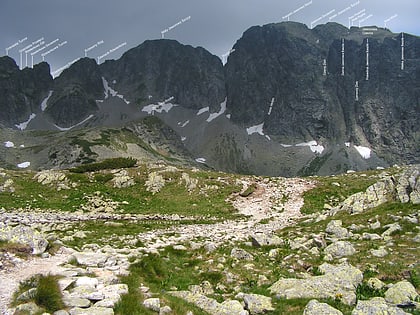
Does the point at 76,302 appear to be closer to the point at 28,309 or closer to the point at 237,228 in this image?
the point at 28,309

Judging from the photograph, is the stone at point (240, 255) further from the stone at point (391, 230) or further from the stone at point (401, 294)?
the stone at point (391, 230)

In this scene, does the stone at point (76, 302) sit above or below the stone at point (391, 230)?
above

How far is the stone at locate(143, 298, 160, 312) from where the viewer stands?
32.9ft

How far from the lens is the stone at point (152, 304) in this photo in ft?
32.9

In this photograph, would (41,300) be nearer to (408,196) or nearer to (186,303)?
(186,303)

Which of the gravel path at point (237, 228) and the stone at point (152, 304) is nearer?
the stone at point (152, 304)

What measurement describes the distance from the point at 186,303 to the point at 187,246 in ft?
33.2

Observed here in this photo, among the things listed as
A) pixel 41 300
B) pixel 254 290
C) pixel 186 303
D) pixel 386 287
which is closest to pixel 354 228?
pixel 386 287

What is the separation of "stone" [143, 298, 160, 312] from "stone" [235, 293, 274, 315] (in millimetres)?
2869

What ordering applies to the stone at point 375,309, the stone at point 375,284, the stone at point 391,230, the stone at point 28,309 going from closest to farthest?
the stone at point 28,309 < the stone at point 375,309 < the stone at point 375,284 < the stone at point 391,230

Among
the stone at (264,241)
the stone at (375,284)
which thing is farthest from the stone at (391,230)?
the stone at (375,284)

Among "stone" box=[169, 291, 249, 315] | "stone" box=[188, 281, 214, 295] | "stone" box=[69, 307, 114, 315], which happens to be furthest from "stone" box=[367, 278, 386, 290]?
"stone" box=[69, 307, 114, 315]

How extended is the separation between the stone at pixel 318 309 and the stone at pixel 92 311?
549cm

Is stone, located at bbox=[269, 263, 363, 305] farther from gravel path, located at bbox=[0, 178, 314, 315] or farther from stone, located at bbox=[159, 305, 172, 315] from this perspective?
gravel path, located at bbox=[0, 178, 314, 315]
